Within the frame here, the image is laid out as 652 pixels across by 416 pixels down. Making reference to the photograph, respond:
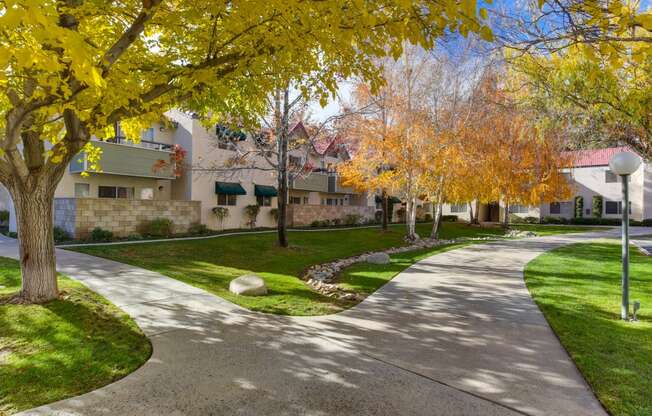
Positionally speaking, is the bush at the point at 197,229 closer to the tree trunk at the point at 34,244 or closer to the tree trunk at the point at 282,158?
the tree trunk at the point at 282,158

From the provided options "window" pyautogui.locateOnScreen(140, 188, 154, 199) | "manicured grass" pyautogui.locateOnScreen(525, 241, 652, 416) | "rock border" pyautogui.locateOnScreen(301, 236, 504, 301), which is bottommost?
"rock border" pyautogui.locateOnScreen(301, 236, 504, 301)

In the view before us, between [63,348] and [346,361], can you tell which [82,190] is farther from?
[346,361]

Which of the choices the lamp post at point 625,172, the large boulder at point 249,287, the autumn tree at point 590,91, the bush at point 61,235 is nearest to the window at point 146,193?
the bush at point 61,235

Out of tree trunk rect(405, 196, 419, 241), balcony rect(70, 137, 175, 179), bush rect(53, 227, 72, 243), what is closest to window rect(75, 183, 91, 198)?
balcony rect(70, 137, 175, 179)

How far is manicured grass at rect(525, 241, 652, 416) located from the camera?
12.1 ft

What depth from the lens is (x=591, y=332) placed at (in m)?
5.36

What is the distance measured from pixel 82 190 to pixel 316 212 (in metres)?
13.7

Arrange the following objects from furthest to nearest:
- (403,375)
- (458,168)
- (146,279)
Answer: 1. (458,168)
2. (146,279)
3. (403,375)

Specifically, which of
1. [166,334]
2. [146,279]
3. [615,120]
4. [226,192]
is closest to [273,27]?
[166,334]

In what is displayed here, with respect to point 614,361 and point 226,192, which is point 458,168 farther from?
point 614,361

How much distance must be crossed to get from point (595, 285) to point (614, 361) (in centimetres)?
530

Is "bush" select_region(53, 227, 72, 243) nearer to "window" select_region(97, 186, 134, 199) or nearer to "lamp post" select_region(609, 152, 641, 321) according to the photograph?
"window" select_region(97, 186, 134, 199)

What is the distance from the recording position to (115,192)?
18141 mm

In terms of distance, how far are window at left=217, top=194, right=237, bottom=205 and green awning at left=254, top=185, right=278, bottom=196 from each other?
55.7 inches
